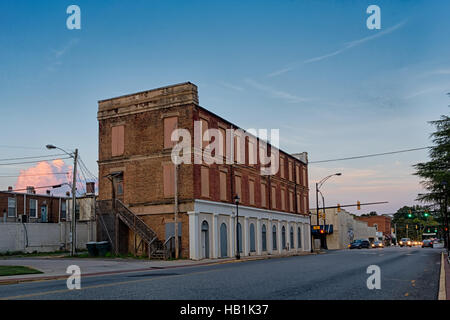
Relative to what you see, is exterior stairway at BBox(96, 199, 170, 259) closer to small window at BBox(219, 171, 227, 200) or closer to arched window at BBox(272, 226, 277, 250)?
small window at BBox(219, 171, 227, 200)

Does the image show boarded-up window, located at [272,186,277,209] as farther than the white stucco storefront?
Yes

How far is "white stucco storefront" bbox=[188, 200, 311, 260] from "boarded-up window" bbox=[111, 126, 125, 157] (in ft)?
28.4

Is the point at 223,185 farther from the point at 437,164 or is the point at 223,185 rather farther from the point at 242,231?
the point at 437,164

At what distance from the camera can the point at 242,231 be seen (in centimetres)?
4259

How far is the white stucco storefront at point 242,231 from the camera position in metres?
34.9

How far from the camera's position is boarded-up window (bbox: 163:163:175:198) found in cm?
3544

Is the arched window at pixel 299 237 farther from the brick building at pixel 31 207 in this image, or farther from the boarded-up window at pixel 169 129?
the boarded-up window at pixel 169 129

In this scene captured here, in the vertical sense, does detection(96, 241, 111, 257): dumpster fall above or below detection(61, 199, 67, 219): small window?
below

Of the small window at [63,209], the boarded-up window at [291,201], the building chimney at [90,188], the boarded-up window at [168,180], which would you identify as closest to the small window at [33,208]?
the small window at [63,209]

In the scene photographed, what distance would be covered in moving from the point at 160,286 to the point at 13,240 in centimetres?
3773

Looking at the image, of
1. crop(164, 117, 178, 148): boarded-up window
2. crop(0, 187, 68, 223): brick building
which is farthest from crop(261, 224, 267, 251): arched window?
crop(0, 187, 68, 223): brick building

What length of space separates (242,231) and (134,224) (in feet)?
37.1
